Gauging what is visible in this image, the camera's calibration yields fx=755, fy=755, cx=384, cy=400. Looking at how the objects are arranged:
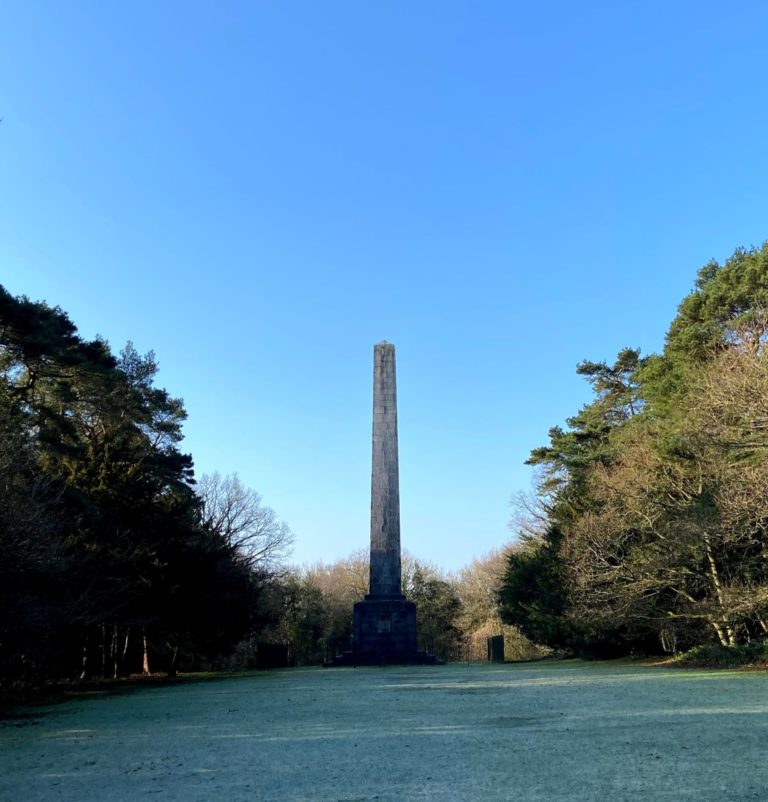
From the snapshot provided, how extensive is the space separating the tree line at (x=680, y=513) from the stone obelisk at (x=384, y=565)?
5019 millimetres

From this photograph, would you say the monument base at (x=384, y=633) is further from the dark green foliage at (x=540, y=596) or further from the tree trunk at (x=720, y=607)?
the tree trunk at (x=720, y=607)

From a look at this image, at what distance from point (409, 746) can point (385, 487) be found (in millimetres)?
20414

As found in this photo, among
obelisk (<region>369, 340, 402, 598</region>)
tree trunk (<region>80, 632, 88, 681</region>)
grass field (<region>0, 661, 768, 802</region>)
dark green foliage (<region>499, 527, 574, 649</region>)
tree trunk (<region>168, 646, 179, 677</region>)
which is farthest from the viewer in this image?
obelisk (<region>369, 340, 402, 598</region>)

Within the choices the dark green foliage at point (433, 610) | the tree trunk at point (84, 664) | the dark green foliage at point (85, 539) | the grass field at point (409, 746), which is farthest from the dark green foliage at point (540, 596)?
the tree trunk at point (84, 664)

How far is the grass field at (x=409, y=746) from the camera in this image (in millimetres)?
5762

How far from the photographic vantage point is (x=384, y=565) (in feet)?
91.2

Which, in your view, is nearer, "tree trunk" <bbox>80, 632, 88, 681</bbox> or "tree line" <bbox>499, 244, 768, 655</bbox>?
"tree line" <bbox>499, 244, 768, 655</bbox>

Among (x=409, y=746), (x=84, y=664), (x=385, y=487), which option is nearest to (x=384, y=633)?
(x=385, y=487)

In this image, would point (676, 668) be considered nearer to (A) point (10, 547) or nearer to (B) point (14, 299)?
(A) point (10, 547)

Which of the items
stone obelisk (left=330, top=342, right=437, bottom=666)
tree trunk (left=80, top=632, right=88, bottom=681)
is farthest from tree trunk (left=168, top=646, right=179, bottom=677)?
stone obelisk (left=330, top=342, right=437, bottom=666)

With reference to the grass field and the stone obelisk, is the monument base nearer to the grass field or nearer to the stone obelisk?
the stone obelisk

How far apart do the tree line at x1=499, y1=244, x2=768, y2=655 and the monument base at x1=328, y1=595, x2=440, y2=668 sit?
466 centimetres

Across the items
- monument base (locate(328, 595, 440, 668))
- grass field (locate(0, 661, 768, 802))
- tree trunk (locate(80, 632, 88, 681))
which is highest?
monument base (locate(328, 595, 440, 668))

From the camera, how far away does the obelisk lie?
2780 cm
